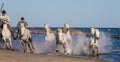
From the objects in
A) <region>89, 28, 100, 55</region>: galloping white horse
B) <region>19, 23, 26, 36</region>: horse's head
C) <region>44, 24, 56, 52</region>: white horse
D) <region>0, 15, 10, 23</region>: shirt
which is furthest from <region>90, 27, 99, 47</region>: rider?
<region>0, 15, 10, 23</region>: shirt

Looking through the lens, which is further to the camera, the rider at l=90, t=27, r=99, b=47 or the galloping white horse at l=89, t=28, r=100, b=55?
the rider at l=90, t=27, r=99, b=47

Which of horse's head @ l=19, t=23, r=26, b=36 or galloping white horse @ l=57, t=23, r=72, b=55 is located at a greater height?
horse's head @ l=19, t=23, r=26, b=36

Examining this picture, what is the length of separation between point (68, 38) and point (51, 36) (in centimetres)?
210

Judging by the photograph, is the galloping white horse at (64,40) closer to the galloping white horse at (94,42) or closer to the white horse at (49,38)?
the galloping white horse at (94,42)

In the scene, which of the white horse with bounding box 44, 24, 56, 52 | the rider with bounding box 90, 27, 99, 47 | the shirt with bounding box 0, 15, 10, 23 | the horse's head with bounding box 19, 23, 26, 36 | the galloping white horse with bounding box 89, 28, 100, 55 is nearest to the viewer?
the shirt with bounding box 0, 15, 10, 23

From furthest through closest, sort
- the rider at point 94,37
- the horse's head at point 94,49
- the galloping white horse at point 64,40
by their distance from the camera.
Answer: the rider at point 94,37 → the horse's head at point 94,49 → the galloping white horse at point 64,40

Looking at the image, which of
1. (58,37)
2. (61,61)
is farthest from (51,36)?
(61,61)

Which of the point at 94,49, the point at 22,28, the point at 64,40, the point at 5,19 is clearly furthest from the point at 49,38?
the point at 5,19

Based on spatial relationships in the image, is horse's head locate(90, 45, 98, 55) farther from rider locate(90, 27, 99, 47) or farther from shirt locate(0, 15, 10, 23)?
shirt locate(0, 15, 10, 23)

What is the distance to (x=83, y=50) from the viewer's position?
32.8 m

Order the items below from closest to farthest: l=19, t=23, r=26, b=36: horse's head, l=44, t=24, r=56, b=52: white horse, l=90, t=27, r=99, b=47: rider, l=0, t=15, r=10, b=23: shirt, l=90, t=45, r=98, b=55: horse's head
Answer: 1. l=0, t=15, r=10, b=23: shirt
2. l=19, t=23, r=26, b=36: horse's head
3. l=90, t=45, r=98, b=55: horse's head
4. l=90, t=27, r=99, b=47: rider
5. l=44, t=24, r=56, b=52: white horse

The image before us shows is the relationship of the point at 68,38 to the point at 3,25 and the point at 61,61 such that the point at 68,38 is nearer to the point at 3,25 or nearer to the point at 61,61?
the point at 3,25

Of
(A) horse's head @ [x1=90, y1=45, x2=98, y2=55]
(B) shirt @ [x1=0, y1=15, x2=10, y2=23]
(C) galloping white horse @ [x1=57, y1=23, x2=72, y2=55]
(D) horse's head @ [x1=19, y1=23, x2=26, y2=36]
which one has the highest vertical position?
(B) shirt @ [x1=0, y1=15, x2=10, y2=23]

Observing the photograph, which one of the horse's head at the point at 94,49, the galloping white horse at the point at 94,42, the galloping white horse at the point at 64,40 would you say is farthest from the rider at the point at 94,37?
the galloping white horse at the point at 64,40
